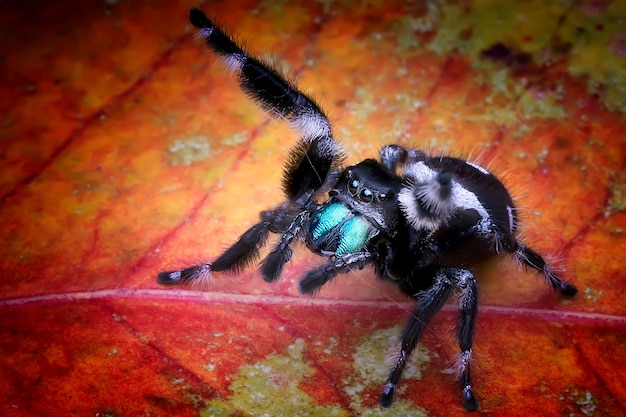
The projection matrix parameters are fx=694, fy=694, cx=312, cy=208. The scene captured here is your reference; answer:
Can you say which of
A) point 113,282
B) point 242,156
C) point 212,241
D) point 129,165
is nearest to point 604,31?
point 242,156

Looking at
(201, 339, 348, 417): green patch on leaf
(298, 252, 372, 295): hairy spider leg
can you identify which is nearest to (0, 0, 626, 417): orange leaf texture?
(201, 339, 348, 417): green patch on leaf

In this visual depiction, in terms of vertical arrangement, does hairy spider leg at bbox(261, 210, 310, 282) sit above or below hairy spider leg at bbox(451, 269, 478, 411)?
below

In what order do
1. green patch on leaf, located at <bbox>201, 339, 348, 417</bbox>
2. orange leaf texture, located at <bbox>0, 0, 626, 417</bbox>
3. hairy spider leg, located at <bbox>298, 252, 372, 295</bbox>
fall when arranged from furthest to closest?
hairy spider leg, located at <bbox>298, 252, 372, 295</bbox>, orange leaf texture, located at <bbox>0, 0, 626, 417</bbox>, green patch on leaf, located at <bbox>201, 339, 348, 417</bbox>

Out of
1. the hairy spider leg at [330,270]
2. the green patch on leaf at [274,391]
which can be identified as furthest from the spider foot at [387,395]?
the hairy spider leg at [330,270]

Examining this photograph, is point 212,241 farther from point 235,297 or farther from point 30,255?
point 30,255

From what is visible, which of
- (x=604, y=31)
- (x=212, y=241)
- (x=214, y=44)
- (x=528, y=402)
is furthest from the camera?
(x=604, y=31)

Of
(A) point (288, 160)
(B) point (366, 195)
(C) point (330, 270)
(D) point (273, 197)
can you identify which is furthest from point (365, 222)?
(D) point (273, 197)

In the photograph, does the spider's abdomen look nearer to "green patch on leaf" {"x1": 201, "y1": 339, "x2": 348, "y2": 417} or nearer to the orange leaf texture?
the orange leaf texture

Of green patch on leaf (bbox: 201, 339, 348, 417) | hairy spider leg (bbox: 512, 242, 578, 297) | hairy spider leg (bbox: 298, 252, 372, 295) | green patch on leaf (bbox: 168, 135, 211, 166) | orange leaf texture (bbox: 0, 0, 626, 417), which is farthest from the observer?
green patch on leaf (bbox: 168, 135, 211, 166)

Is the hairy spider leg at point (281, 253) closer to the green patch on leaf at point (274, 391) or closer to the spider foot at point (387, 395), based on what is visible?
the green patch on leaf at point (274, 391)
